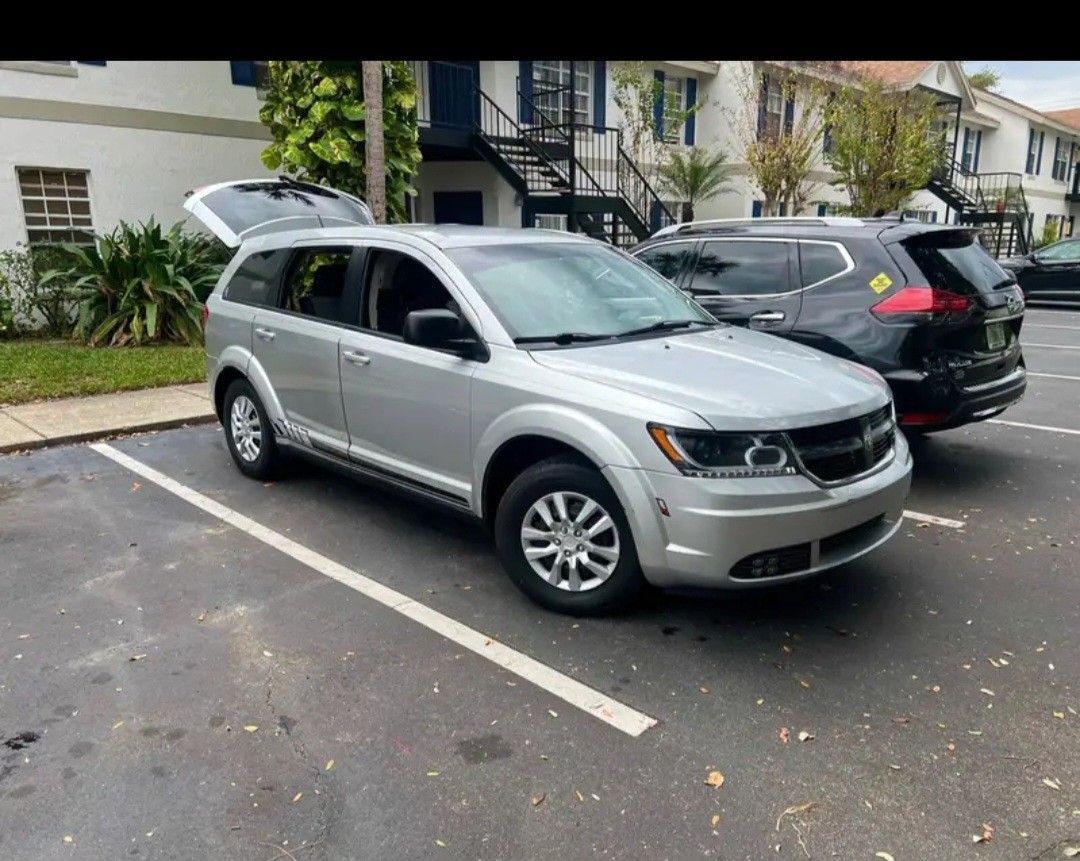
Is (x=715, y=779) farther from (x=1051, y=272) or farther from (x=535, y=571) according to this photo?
(x=1051, y=272)

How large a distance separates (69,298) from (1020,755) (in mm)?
12102

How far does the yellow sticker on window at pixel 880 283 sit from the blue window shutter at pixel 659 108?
50.0 feet

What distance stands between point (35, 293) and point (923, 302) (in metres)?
11.1

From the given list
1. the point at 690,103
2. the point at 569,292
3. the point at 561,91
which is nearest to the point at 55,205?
the point at 561,91

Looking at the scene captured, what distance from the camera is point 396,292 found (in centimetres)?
468

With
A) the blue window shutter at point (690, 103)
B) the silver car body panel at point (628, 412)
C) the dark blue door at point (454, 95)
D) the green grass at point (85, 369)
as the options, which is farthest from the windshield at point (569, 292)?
the blue window shutter at point (690, 103)

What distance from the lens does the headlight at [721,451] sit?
331cm

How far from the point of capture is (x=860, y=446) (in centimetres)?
363

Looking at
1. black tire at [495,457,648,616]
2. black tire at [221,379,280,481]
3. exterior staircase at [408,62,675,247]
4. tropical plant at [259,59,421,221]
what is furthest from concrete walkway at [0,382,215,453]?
exterior staircase at [408,62,675,247]

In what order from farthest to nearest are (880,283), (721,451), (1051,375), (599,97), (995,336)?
(599,97)
(1051,375)
(995,336)
(880,283)
(721,451)

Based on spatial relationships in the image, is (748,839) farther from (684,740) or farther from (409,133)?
(409,133)

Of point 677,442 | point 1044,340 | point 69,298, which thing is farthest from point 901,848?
point 1044,340

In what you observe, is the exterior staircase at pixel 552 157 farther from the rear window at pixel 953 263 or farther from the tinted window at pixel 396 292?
the tinted window at pixel 396 292

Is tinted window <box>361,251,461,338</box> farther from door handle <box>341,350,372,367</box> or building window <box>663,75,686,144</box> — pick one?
building window <box>663,75,686,144</box>
